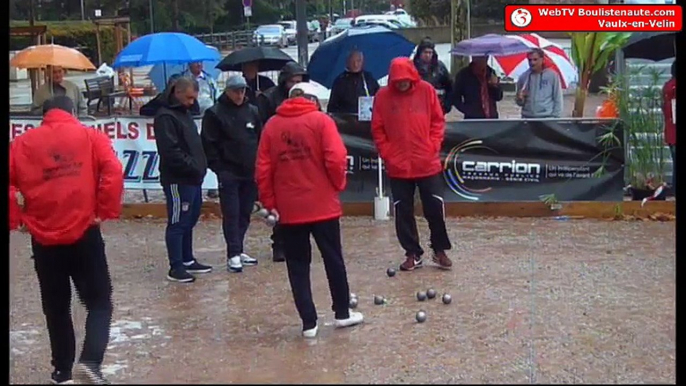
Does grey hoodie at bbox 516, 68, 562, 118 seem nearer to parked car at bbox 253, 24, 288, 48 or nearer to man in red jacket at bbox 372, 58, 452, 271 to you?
man in red jacket at bbox 372, 58, 452, 271

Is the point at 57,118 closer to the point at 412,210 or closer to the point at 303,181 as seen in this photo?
the point at 303,181

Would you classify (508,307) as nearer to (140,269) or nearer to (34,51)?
(140,269)

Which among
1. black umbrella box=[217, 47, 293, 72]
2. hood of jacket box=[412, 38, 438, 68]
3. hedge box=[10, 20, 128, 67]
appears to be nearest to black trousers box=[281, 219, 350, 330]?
black umbrella box=[217, 47, 293, 72]

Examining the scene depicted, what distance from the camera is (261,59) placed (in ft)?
39.4

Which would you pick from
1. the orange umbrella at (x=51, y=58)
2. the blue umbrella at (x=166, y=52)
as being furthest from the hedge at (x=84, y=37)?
the blue umbrella at (x=166, y=52)

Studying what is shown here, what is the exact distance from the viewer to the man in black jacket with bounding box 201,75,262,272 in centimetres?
900

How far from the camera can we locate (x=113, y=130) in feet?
39.7

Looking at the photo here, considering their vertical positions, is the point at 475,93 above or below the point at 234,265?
above

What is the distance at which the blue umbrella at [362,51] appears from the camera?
12781 mm

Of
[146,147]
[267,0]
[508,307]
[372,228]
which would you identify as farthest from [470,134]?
[267,0]

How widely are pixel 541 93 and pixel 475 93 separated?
2.39ft

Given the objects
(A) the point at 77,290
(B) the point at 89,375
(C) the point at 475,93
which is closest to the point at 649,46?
(C) the point at 475,93

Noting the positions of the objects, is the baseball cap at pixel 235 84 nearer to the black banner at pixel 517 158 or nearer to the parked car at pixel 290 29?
the black banner at pixel 517 158

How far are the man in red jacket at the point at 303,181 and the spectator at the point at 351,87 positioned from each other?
428cm
